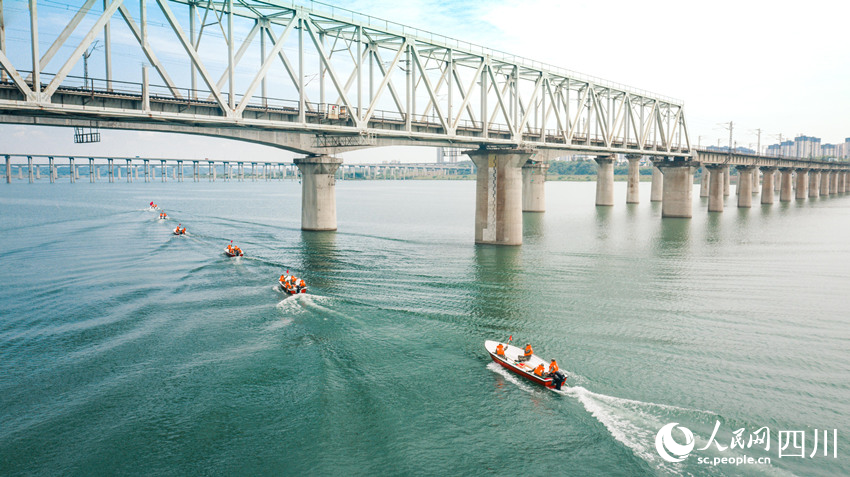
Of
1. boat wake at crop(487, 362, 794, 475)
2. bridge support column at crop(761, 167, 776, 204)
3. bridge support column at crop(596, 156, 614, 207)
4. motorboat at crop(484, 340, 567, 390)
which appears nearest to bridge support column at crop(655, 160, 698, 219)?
bridge support column at crop(596, 156, 614, 207)

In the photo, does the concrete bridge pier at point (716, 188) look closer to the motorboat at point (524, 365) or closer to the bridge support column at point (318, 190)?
the bridge support column at point (318, 190)

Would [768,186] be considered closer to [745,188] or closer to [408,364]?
[745,188]

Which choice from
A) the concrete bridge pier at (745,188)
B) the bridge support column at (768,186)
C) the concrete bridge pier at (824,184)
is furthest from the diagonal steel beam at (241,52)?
the concrete bridge pier at (824,184)

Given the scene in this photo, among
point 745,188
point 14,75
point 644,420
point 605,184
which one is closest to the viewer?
point 644,420

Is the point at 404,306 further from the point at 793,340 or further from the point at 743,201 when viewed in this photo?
the point at 743,201

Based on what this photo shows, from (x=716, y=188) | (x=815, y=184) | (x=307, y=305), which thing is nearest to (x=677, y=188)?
(x=716, y=188)

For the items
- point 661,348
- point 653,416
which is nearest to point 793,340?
point 661,348
